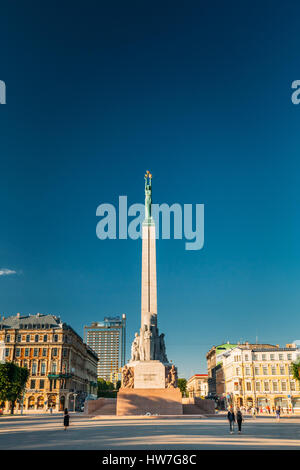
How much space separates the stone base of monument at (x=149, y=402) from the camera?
123 ft

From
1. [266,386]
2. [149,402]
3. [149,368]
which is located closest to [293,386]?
[266,386]

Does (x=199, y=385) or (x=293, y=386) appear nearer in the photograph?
(x=293, y=386)

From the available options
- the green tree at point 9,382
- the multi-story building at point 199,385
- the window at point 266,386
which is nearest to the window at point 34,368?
the green tree at point 9,382

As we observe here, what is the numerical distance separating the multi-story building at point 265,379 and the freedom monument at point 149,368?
3998cm

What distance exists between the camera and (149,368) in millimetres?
41344

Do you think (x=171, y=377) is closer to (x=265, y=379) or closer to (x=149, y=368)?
(x=149, y=368)

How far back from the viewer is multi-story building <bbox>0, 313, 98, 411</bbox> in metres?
82.1

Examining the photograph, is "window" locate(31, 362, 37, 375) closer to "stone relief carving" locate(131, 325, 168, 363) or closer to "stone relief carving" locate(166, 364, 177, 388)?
"stone relief carving" locate(131, 325, 168, 363)

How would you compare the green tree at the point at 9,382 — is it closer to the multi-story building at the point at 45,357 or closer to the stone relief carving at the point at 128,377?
the stone relief carving at the point at 128,377

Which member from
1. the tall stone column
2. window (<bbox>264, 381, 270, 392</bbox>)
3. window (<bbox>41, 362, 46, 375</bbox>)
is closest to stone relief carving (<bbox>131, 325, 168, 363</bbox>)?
the tall stone column

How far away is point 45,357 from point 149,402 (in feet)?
175

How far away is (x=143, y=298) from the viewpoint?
4666 centimetres
